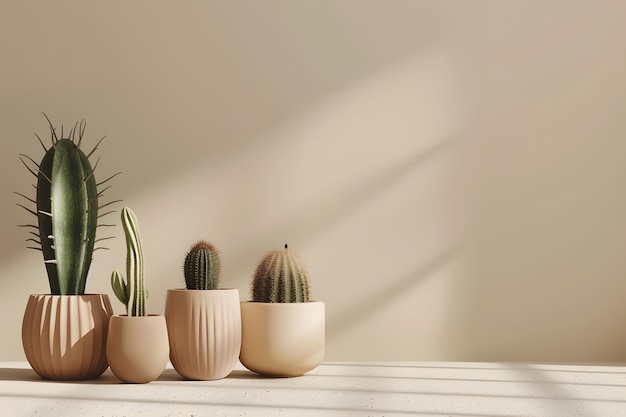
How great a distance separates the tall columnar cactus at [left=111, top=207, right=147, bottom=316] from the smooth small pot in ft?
0.12

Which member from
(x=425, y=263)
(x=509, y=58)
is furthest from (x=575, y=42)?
(x=425, y=263)

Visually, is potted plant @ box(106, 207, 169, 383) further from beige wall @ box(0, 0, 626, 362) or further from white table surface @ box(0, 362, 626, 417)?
beige wall @ box(0, 0, 626, 362)

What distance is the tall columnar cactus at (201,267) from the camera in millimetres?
1596

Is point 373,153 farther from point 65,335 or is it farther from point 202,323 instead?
point 65,335

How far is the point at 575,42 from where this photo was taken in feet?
6.81

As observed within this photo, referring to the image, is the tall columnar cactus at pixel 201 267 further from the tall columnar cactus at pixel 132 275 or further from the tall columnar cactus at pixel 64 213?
the tall columnar cactus at pixel 64 213

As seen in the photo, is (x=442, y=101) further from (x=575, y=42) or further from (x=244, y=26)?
→ (x=244, y=26)

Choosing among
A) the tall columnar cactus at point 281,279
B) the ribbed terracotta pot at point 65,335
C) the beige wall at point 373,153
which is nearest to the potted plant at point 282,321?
the tall columnar cactus at point 281,279

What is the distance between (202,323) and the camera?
5.19 feet

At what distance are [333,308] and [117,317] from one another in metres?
0.67

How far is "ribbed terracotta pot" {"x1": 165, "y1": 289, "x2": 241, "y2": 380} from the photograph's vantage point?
158cm

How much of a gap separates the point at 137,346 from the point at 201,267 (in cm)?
20

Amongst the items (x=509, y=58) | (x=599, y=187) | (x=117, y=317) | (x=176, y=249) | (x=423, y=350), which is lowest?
(x=423, y=350)

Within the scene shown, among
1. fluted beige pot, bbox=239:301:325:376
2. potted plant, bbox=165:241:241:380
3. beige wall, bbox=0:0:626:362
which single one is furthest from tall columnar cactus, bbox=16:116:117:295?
beige wall, bbox=0:0:626:362
